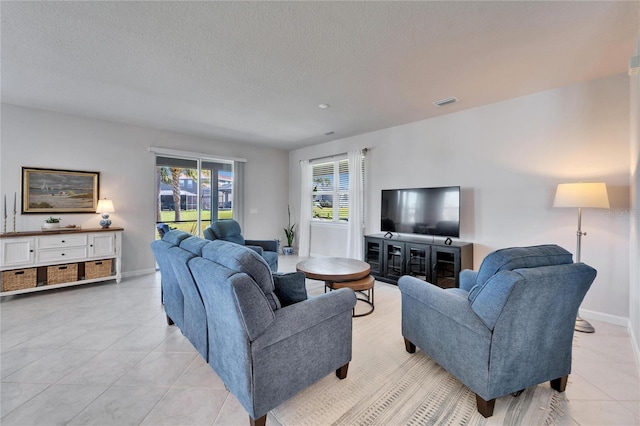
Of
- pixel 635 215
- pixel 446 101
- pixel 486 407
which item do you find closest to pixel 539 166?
pixel 635 215

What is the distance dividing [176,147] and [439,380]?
5.43 m

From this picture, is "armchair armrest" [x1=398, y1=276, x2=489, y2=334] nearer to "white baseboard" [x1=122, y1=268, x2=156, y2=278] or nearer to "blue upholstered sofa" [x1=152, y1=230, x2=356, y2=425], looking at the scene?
"blue upholstered sofa" [x1=152, y1=230, x2=356, y2=425]

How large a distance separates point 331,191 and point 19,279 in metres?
5.02

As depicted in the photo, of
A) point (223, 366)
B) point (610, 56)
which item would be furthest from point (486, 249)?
point (223, 366)

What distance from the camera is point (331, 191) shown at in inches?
234

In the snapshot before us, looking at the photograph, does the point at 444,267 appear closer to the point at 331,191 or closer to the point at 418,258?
the point at 418,258

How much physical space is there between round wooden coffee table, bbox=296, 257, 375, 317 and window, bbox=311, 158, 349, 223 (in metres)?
2.45

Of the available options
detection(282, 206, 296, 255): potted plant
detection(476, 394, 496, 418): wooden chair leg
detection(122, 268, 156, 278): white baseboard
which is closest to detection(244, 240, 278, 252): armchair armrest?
detection(122, 268, 156, 278): white baseboard

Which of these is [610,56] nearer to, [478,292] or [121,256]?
[478,292]

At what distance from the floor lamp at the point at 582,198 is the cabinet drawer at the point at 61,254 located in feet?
20.1

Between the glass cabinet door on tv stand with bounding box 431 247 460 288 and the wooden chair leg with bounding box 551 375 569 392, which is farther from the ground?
the glass cabinet door on tv stand with bounding box 431 247 460 288

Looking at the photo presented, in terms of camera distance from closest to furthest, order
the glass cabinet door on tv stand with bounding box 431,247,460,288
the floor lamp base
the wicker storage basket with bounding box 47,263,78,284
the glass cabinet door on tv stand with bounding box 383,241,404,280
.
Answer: the floor lamp base → the glass cabinet door on tv stand with bounding box 431,247,460,288 → the wicker storage basket with bounding box 47,263,78,284 → the glass cabinet door on tv stand with bounding box 383,241,404,280

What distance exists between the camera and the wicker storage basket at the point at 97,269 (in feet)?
13.1

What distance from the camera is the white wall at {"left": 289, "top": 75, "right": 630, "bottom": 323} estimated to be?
9.34ft
